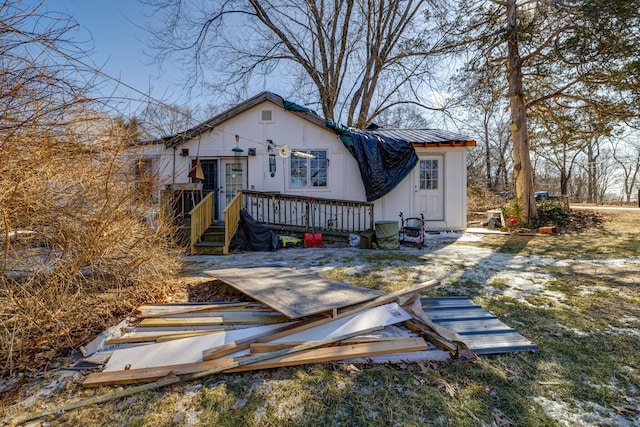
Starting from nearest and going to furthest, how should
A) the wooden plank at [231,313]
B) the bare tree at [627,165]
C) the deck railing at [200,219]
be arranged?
1. the wooden plank at [231,313]
2. the deck railing at [200,219]
3. the bare tree at [627,165]

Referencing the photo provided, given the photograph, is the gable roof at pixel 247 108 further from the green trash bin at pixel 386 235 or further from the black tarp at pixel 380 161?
the green trash bin at pixel 386 235

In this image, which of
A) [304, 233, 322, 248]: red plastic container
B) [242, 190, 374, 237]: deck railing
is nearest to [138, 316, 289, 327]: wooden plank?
[304, 233, 322, 248]: red plastic container

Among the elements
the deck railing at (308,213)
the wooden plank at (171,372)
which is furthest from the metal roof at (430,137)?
the wooden plank at (171,372)

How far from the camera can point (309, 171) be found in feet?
29.5

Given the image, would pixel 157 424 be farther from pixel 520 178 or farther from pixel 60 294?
pixel 520 178

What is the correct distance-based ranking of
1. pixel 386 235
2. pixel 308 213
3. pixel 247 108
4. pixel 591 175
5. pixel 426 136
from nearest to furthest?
pixel 386 235, pixel 308 213, pixel 247 108, pixel 426 136, pixel 591 175

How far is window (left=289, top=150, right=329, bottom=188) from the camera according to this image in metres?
8.98

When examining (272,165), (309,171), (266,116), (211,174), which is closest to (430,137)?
(309,171)

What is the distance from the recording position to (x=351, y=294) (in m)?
3.22

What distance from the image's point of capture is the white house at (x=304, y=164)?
29.1 feet

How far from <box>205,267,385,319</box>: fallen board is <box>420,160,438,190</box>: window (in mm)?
6017

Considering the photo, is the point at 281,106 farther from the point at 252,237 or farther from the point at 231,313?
the point at 231,313

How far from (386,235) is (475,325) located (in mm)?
4419

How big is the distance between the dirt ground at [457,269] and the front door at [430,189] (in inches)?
33.3
